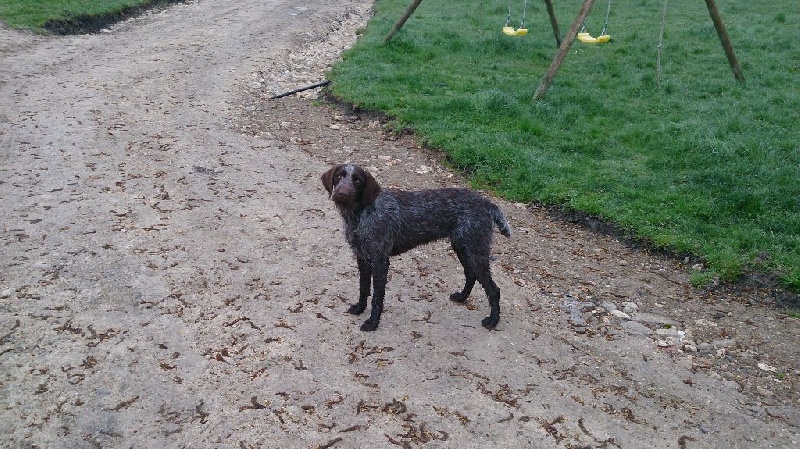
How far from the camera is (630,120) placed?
11.9m

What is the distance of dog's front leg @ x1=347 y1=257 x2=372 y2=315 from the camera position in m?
6.12

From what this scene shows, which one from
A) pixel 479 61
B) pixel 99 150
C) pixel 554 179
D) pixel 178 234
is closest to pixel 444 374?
pixel 178 234

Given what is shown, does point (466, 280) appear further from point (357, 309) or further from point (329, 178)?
point (329, 178)

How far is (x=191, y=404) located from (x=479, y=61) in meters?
12.6

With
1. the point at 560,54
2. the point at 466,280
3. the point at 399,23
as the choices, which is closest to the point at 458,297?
the point at 466,280

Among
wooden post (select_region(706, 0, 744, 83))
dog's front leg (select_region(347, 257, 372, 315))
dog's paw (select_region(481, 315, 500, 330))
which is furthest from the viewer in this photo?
wooden post (select_region(706, 0, 744, 83))

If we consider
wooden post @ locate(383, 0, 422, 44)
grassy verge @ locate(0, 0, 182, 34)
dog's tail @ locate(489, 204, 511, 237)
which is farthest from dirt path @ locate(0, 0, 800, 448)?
grassy verge @ locate(0, 0, 182, 34)

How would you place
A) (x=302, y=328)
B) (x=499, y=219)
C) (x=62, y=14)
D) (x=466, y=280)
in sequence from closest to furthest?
(x=302, y=328) < (x=499, y=219) < (x=466, y=280) < (x=62, y=14)

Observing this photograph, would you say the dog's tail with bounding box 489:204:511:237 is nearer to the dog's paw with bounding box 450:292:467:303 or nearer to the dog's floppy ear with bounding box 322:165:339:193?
the dog's paw with bounding box 450:292:467:303

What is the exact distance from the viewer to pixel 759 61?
15016 mm

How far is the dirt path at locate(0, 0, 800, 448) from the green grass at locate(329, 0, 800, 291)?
66 cm

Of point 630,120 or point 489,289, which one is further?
point 630,120

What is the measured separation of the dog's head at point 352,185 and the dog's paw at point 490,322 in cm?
164

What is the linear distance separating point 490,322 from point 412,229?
119cm
